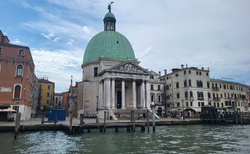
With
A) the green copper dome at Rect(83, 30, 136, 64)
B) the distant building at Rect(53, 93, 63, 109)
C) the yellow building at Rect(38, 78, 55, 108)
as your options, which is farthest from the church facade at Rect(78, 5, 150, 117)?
the distant building at Rect(53, 93, 63, 109)

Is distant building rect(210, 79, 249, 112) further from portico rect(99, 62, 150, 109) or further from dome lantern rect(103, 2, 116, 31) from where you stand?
dome lantern rect(103, 2, 116, 31)

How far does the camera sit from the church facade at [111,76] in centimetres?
4019

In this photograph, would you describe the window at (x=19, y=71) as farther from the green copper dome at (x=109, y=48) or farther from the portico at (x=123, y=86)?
the green copper dome at (x=109, y=48)

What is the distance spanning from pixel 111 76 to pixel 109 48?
987 centimetres

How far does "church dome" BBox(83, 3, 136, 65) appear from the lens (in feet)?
153

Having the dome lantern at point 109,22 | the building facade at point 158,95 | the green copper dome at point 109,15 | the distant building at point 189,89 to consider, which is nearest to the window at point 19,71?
the dome lantern at point 109,22

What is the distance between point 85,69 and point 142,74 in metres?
15.0

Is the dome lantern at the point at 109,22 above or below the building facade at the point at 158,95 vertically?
above

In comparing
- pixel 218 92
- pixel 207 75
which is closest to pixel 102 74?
pixel 207 75

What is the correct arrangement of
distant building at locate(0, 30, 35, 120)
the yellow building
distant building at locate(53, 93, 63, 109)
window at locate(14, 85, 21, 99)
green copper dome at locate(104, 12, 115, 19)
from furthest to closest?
distant building at locate(53, 93, 63, 109)
the yellow building
green copper dome at locate(104, 12, 115, 19)
window at locate(14, 85, 21, 99)
distant building at locate(0, 30, 35, 120)

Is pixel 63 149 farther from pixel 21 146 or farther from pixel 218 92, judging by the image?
pixel 218 92

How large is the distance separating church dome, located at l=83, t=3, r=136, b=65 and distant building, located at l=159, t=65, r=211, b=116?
13.4 metres

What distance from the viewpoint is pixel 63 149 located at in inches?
544

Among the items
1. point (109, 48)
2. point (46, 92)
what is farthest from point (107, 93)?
point (46, 92)
